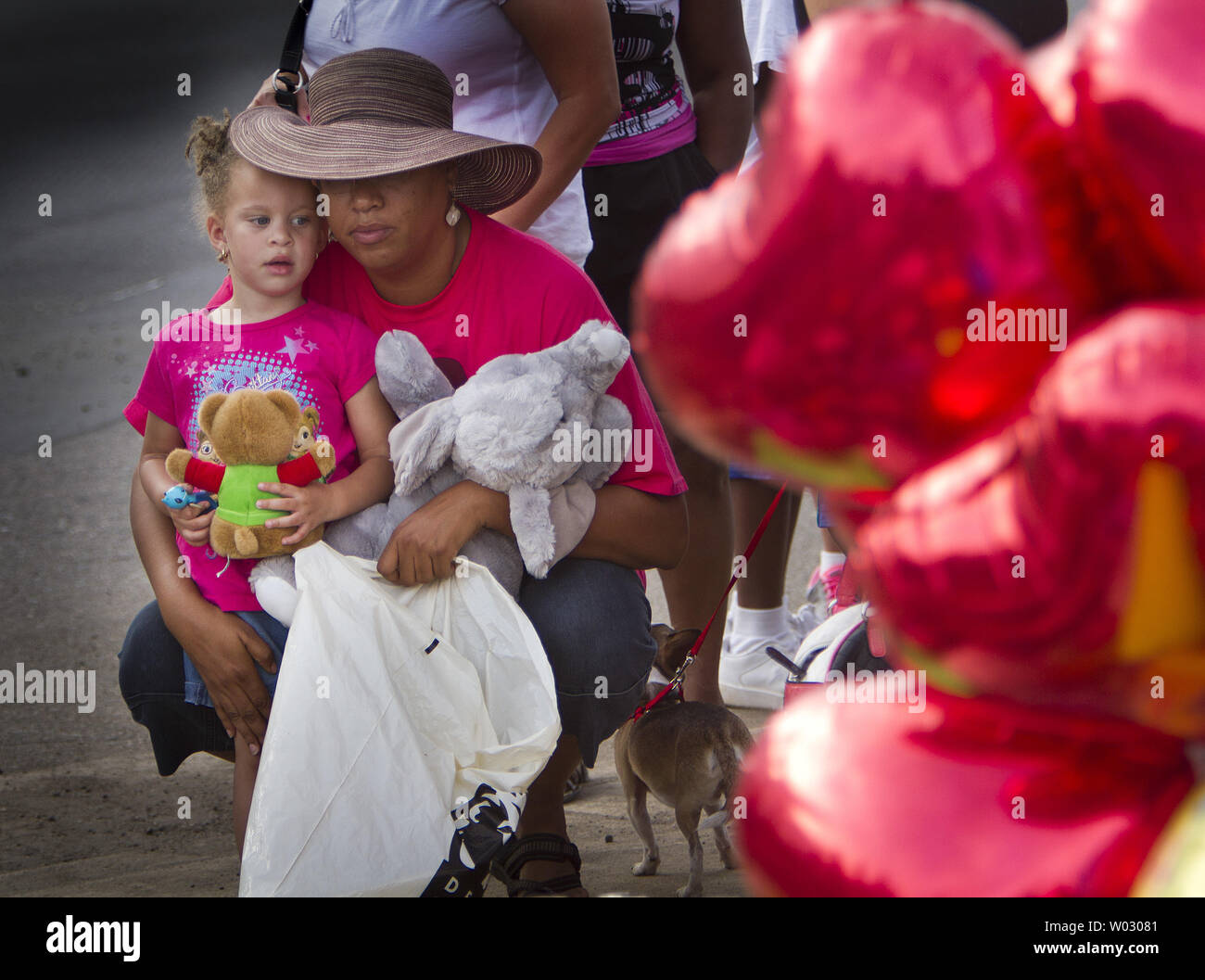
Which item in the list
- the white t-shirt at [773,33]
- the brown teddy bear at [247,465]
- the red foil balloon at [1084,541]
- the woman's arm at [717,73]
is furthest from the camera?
the white t-shirt at [773,33]

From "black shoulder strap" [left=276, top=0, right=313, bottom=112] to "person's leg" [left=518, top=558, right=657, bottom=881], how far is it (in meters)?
1.00

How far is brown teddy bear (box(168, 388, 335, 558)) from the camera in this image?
194 centimetres

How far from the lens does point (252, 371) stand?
2.09 m

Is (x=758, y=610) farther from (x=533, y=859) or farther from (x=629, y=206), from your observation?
(x=533, y=859)

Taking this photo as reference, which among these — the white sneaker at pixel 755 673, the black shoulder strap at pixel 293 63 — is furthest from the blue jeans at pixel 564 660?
the white sneaker at pixel 755 673

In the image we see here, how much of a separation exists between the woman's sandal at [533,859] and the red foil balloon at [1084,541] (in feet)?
4.70

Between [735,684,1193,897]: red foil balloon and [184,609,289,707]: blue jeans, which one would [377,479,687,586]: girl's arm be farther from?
[735,684,1193,897]: red foil balloon

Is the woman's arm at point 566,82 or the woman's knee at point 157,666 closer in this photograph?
the woman's knee at point 157,666

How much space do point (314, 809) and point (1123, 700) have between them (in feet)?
4.06

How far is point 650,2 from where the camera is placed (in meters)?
2.80

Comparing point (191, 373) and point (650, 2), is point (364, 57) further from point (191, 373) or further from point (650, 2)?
point (650, 2)

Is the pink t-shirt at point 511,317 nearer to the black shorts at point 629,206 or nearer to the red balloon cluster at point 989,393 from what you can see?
the black shorts at point 629,206

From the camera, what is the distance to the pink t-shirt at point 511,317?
2.17 metres

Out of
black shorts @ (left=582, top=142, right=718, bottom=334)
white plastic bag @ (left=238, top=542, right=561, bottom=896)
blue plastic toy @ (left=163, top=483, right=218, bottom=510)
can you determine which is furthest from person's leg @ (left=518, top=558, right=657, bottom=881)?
black shorts @ (left=582, top=142, right=718, bottom=334)
